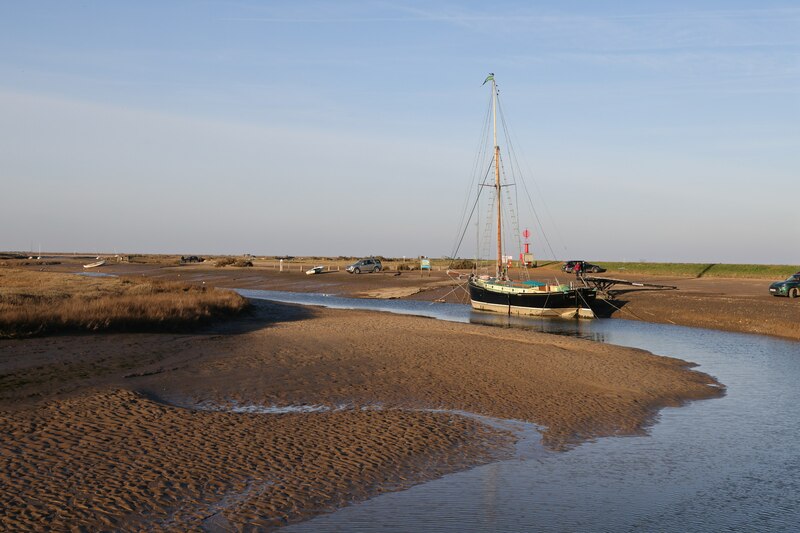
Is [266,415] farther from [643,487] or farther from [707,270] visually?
[707,270]

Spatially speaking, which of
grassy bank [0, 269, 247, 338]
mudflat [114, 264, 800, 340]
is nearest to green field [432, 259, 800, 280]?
mudflat [114, 264, 800, 340]

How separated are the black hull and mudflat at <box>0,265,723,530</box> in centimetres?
1474

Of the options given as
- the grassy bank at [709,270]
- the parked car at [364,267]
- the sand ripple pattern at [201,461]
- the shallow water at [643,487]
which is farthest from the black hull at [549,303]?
the parked car at [364,267]

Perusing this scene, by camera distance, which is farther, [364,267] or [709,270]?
[364,267]

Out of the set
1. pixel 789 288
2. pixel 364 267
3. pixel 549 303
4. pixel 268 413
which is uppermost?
pixel 364 267

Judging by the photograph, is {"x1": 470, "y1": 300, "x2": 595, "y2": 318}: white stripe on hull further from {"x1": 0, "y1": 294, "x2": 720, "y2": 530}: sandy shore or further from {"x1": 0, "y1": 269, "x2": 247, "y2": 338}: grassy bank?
{"x1": 0, "y1": 269, "x2": 247, "y2": 338}: grassy bank

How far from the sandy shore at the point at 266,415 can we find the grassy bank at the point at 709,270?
150 ft

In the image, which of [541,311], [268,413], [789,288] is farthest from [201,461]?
[789,288]

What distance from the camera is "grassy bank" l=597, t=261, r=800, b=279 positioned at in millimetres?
65981

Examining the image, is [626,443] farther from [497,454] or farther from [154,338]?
[154,338]

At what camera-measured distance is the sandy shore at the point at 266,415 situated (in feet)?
32.1

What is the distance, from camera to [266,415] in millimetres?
14781

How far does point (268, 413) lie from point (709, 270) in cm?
6588

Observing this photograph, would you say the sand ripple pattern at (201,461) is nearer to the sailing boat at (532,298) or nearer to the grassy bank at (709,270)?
the sailing boat at (532,298)
